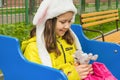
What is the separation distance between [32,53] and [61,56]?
0.90 feet

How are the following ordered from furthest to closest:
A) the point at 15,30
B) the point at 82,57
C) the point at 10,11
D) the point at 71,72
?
1. the point at 10,11
2. the point at 15,30
3. the point at 82,57
4. the point at 71,72

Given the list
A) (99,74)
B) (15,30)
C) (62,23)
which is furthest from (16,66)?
(15,30)

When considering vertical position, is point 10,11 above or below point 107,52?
above

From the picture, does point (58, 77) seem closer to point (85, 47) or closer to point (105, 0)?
point (85, 47)

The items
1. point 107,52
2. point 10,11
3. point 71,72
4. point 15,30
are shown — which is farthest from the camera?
point 10,11

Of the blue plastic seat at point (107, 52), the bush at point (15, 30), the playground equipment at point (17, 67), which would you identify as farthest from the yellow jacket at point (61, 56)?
the bush at point (15, 30)

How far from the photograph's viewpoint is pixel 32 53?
2688 millimetres

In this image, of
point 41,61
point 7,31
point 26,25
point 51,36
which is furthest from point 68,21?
point 26,25

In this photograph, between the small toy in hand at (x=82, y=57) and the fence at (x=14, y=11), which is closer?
the small toy in hand at (x=82, y=57)

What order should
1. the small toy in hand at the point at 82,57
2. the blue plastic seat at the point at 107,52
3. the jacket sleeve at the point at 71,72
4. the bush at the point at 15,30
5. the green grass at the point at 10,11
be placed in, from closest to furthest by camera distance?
the jacket sleeve at the point at 71,72
the small toy in hand at the point at 82,57
the blue plastic seat at the point at 107,52
the bush at the point at 15,30
the green grass at the point at 10,11

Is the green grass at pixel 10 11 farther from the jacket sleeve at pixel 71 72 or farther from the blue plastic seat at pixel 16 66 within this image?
the jacket sleeve at pixel 71 72

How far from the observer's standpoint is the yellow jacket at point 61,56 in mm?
2621

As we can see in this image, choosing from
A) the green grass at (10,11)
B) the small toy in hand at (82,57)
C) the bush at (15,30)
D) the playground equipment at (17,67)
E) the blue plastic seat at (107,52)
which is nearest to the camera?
the playground equipment at (17,67)

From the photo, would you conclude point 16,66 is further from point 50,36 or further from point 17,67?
point 50,36
